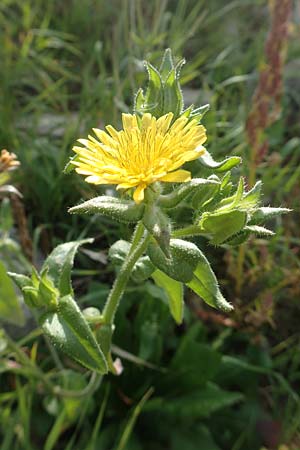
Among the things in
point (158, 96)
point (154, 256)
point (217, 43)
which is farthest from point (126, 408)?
point (217, 43)

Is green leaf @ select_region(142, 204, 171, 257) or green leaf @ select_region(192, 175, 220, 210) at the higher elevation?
green leaf @ select_region(192, 175, 220, 210)

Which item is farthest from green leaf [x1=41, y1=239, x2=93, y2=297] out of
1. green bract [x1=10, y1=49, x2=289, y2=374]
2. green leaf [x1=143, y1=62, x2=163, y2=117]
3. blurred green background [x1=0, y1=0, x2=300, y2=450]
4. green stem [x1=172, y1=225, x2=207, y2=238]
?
green leaf [x1=143, y1=62, x2=163, y2=117]

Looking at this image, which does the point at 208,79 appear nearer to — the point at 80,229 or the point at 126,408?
the point at 80,229

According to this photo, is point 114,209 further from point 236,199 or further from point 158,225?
point 236,199

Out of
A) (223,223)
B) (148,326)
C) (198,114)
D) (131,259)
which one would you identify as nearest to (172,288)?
(131,259)

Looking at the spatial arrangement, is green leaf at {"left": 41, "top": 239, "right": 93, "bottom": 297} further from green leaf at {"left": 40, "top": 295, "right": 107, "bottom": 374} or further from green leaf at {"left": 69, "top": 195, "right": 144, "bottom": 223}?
green leaf at {"left": 69, "top": 195, "right": 144, "bottom": 223}

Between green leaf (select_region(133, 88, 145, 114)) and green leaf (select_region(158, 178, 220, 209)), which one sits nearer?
green leaf (select_region(158, 178, 220, 209))
